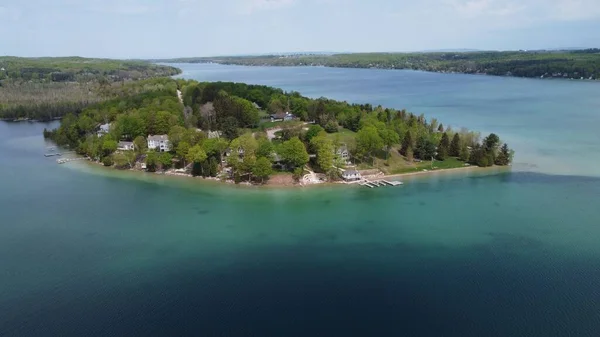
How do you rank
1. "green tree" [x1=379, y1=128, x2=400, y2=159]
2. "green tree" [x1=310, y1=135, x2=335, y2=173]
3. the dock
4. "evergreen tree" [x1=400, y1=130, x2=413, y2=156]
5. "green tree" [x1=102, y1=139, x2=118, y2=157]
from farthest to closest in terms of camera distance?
"green tree" [x1=102, y1=139, x2=118, y2=157], "evergreen tree" [x1=400, y1=130, x2=413, y2=156], "green tree" [x1=379, y1=128, x2=400, y2=159], "green tree" [x1=310, y1=135, x2=335, y2=173], the dock

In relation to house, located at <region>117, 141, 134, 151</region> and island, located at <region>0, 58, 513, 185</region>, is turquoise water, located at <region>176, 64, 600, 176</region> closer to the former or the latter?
island, located at <region>0, 58, 513, 185</region>

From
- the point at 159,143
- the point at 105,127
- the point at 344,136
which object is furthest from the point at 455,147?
the point at 105,127

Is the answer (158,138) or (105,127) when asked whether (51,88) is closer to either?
(105,127)

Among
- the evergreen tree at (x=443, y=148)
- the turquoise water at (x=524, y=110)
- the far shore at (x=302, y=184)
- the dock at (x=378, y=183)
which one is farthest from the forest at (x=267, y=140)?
the turquoise water at (x=524, y=110)

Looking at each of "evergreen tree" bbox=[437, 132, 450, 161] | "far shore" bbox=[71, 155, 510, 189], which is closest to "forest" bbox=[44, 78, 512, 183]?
"evergreen tree" bbox=[437, 132, 450, 161]

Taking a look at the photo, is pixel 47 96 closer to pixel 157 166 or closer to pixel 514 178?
pixel 157 166

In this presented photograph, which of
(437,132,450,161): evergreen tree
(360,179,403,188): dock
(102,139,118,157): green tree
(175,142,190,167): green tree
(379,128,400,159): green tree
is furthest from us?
(102,139,118,157): green tree
